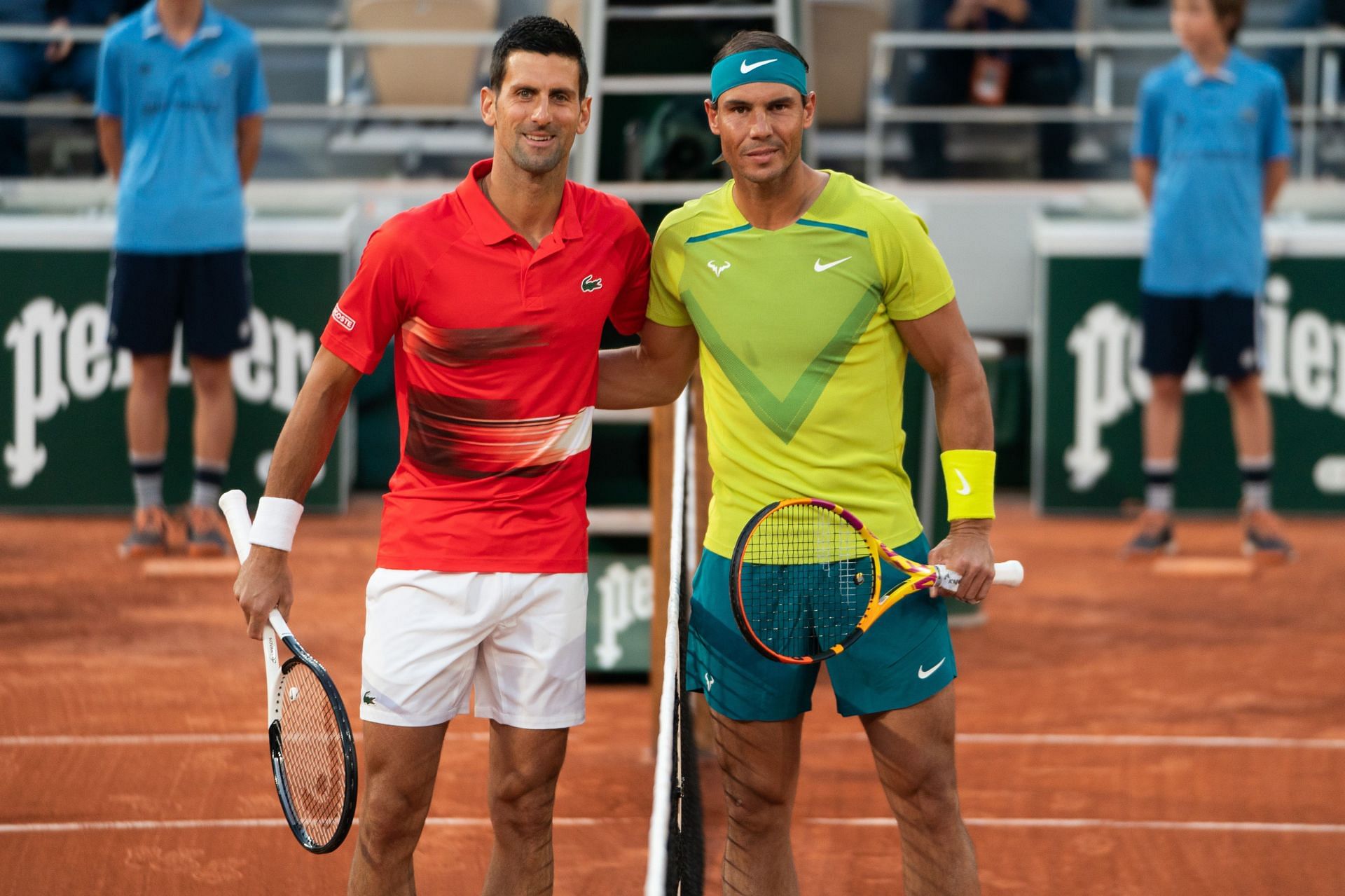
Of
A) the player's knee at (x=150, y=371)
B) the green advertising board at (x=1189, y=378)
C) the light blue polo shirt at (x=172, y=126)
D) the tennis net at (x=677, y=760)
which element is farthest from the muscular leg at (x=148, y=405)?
the green advertising board at (x=1189, y=378)

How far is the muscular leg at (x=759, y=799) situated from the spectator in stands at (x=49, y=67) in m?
8.49

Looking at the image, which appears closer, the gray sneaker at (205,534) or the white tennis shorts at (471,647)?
the white tennis shorts at (471,647)

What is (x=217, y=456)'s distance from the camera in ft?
26.6

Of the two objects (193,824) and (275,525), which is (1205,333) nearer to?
(193,824)

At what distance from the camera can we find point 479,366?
3.56 m

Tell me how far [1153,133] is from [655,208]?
2917 mm

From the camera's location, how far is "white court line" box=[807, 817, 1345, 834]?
5031mm

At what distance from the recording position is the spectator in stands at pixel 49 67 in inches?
420

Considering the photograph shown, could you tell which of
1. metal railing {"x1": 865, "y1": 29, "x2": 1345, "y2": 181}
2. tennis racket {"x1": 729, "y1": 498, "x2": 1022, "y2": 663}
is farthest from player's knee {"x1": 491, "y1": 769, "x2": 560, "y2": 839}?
metal railing {"x1": 865, "y1": 29, "x2": 1345, "y2": 181}

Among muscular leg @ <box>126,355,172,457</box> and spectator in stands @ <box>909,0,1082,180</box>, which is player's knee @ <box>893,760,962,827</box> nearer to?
muscular leg @ <box>126,355,172,457</box>

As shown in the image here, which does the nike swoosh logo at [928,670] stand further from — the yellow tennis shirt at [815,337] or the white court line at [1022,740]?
the white court line at [1022,740]

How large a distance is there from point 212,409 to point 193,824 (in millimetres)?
3450

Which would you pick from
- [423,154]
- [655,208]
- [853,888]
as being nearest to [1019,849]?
[853,888]

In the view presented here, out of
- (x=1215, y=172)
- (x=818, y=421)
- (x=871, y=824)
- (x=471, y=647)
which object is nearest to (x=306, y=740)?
(x=471, y=647)
